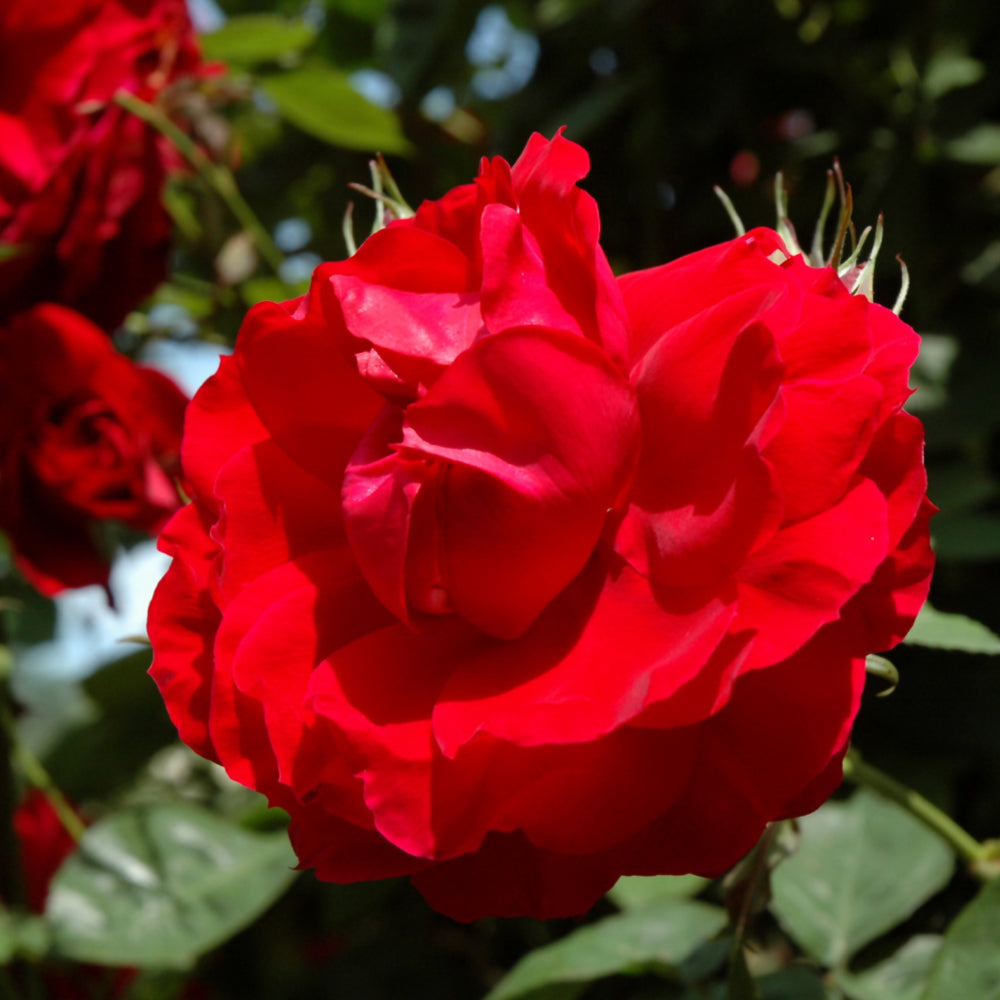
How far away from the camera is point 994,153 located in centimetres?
100

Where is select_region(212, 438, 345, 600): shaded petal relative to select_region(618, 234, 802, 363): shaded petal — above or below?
below

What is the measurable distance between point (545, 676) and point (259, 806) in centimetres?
60

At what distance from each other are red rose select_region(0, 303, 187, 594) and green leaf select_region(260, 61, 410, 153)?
33cm

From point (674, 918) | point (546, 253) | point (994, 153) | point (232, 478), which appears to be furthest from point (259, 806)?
point (994, 153)

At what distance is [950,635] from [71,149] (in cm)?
67

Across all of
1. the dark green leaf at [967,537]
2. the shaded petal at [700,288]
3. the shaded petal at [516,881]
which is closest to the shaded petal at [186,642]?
the shaded petal at [516,881]

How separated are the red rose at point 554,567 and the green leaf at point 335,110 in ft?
1.96

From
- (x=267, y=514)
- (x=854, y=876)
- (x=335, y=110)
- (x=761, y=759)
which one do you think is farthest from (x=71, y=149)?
(x=854, y=876)

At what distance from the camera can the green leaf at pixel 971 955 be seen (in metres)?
0.58

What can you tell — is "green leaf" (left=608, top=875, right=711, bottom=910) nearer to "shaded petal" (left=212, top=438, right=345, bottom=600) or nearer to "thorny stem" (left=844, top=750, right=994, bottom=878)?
"thorny stem" (left=844, top=750, right=994, bottom=878)

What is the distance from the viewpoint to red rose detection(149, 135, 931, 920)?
41 cm

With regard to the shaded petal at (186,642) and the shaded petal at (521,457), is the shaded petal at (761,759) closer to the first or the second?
the shaded petal at (521,457)

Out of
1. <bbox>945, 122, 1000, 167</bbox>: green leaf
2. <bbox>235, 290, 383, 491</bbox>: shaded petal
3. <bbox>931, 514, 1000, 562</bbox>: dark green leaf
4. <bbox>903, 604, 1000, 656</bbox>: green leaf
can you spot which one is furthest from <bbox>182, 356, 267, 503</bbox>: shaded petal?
<bbox>945, 122, 1000, 167</bbox>: green leaf

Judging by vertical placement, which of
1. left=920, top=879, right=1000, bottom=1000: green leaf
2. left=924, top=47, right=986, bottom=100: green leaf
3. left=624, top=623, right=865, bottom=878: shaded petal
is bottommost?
left=920, top=879, right=1000, bottom=1000: green leaf
